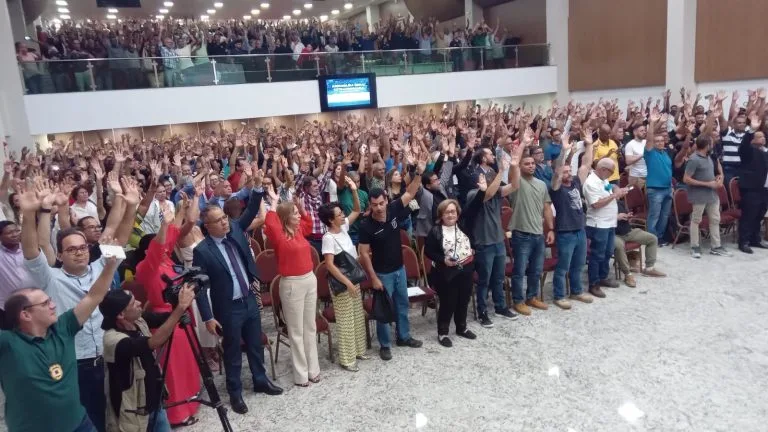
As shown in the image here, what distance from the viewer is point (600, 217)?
5.42 meters

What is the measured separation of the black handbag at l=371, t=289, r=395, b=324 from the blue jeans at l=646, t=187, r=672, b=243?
14.0ft

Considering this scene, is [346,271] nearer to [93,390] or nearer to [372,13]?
[93,390]

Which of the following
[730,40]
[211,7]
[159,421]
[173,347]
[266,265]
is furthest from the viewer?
[211,7]

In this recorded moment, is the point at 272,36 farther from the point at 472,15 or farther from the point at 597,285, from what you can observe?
the point at 597,285

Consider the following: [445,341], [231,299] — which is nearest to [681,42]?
[445,341]

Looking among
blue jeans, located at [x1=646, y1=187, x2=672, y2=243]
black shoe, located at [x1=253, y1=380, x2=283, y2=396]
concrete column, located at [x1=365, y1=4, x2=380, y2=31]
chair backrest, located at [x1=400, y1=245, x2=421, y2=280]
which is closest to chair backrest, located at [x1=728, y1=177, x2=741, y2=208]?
blue jeans, located at [x1=646, y1=187, x2=672, y2=243]

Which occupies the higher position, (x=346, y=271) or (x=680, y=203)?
(x=346, y=271)

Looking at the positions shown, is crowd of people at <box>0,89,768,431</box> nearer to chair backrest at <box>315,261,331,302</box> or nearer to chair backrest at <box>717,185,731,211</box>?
chair backrest at <box>717,185,731,211</box>

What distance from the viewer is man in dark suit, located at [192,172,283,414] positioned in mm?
3656

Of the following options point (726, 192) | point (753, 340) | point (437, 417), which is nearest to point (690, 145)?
point (726, 192)

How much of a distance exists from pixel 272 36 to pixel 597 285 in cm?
1275

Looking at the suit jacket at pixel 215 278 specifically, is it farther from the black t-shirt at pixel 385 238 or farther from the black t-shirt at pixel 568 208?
the black t-shirt at pixel 568 208

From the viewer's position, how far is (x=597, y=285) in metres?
5.64

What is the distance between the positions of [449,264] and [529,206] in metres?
1.11
